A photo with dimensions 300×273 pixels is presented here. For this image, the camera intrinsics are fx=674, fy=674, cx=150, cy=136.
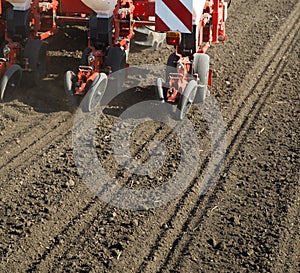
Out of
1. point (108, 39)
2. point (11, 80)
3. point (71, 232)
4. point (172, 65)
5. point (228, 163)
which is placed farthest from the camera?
point (108, 39)

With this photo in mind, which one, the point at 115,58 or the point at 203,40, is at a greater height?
the point at 203,40

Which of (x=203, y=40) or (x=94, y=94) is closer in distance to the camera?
(x=94, y=94)

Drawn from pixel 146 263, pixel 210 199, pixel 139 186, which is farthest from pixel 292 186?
pixel 146 263

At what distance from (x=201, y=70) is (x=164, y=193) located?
6.42 ft

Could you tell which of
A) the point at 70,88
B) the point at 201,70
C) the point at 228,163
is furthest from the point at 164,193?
the point at 201,70

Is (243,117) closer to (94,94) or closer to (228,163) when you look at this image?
(228,163)

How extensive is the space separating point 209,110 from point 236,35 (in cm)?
298

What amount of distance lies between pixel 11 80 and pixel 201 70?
1984 millimetres

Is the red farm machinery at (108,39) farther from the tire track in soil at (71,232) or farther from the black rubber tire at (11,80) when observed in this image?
the tire track in soil at (71,232)

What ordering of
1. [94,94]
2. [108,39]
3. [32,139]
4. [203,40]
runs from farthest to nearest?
[203,40]
[108,39]
[94,94]
[32,139]

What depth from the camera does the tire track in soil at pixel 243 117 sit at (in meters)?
4.77

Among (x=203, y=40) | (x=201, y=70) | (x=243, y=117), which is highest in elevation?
(x=203, y=40)

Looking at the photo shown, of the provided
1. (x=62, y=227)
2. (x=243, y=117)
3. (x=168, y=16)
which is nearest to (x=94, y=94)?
(x=168, y=16)

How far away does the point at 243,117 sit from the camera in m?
7.01
